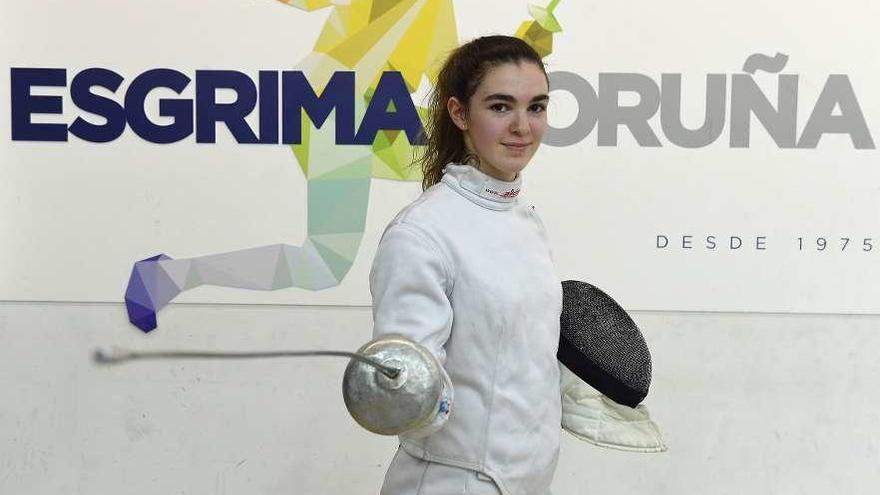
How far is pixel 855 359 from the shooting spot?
283 cm

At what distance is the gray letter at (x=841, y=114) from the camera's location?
2.78 metres

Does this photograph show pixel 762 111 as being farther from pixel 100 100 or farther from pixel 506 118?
pixel 100 100

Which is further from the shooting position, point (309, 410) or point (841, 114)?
point (309, 410)

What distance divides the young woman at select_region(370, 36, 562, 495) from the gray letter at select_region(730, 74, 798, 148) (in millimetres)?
1285

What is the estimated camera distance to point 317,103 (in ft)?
9.28

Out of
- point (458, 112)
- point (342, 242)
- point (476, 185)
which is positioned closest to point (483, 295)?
point (476, 185)

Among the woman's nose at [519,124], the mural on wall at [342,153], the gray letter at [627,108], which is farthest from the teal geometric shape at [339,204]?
the woman's nose at [519,124]

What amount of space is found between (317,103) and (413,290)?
1466 mm

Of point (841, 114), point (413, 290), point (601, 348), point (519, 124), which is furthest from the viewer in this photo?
point (841, 114)

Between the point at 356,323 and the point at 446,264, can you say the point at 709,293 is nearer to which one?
the point at 356,323

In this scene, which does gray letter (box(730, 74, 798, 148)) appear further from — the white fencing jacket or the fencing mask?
the white fencing jacket

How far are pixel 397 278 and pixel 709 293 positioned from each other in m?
1.56

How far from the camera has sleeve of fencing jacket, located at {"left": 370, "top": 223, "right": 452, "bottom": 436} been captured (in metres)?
1.43

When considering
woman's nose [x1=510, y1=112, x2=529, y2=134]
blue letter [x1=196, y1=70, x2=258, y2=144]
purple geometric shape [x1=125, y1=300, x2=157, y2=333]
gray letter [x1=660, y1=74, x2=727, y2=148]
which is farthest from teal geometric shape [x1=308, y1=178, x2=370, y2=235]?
woman's nose [x1=510, y1=112, x2=529, y2=134]
